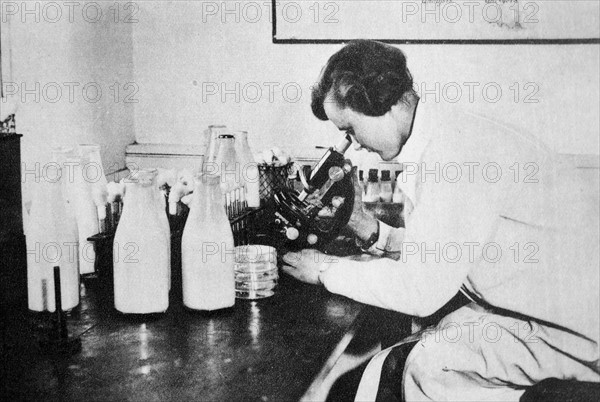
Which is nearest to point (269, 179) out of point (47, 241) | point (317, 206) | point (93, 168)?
point (317, 206)

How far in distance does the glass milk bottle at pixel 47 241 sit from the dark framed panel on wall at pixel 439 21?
1017 millimetres

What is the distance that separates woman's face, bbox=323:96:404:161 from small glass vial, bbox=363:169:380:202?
9 centimetres

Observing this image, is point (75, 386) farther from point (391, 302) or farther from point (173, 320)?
point (391, 302)

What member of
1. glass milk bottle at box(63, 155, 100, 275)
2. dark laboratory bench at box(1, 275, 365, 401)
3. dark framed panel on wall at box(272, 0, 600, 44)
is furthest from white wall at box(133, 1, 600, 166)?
dark laboratory bench at box(1, 275, 365, 401)

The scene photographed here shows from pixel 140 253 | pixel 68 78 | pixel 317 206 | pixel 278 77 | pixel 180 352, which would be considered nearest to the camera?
pixel 180 352

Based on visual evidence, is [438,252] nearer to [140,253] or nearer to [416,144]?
[416,144]

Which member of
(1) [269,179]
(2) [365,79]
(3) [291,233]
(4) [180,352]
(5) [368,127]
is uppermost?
(2) [365,79]

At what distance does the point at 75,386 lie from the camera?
2.74 feet

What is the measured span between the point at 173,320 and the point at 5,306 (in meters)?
0.26

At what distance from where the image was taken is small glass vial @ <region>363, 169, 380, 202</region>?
71.7 inches

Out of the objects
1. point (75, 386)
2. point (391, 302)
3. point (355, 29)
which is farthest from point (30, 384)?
point (355, 29)

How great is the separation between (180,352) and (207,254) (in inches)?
7.5

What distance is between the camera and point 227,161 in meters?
1.62

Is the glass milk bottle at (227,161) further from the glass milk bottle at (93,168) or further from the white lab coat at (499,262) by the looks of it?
the white lab coat at (499,262)
